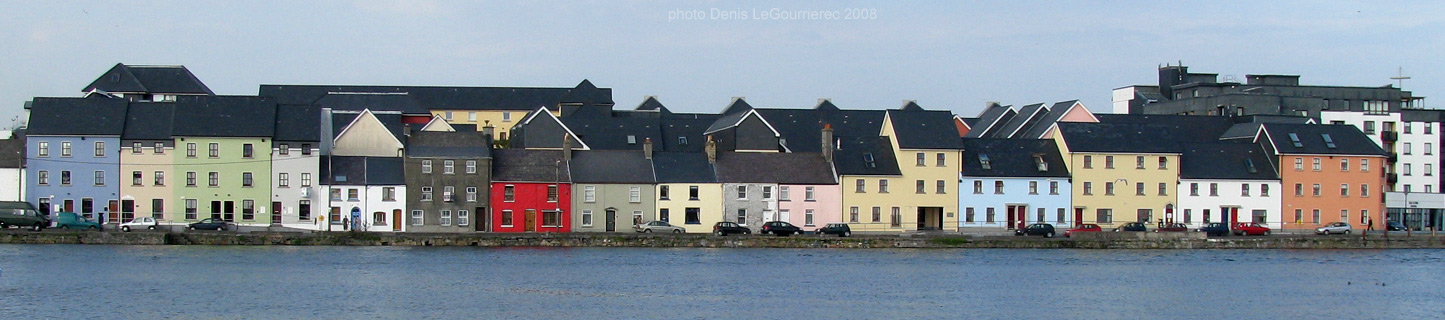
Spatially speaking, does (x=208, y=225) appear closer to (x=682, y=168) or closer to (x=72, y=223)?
(x=72, y=223)

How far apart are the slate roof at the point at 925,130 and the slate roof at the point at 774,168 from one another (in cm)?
385

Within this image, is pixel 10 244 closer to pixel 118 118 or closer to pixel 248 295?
pixel 118 118

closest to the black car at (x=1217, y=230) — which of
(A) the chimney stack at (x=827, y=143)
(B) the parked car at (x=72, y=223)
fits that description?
(A) the chimney stack at (x=827, y=143)

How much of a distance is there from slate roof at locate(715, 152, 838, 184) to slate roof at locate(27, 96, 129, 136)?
85.7 feet

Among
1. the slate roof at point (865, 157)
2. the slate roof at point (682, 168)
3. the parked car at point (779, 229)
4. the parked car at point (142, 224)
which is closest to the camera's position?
the parked car at point (142, 224)

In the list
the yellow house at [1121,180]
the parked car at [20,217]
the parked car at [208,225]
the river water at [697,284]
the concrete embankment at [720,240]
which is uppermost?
the yellow house at [1121,180]

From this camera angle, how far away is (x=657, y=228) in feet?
250

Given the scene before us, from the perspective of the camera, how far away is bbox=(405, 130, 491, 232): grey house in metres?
76.6

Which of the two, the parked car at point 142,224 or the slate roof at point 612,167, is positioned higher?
the slate roof at point 612,167

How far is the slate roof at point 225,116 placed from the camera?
77125 millimetres

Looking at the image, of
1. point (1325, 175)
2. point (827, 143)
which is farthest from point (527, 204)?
point (1325, 175)

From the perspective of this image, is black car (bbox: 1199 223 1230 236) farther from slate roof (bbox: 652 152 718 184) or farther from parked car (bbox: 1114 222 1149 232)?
slate roof (bbox: 652 152 718 184)

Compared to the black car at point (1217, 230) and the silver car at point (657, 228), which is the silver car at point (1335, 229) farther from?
the silver car at point (657, 228)

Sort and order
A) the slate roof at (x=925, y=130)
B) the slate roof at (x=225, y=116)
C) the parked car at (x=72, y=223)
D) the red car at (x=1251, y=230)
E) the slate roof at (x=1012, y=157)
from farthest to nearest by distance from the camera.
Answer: the slate roof at (x=1012, y=157)
the slate roof at (x=925, y=130)
the red car at (x=1251, y=230)
the slate roof at (x=225, y=116)
the parked car at (x=72, y=223)
